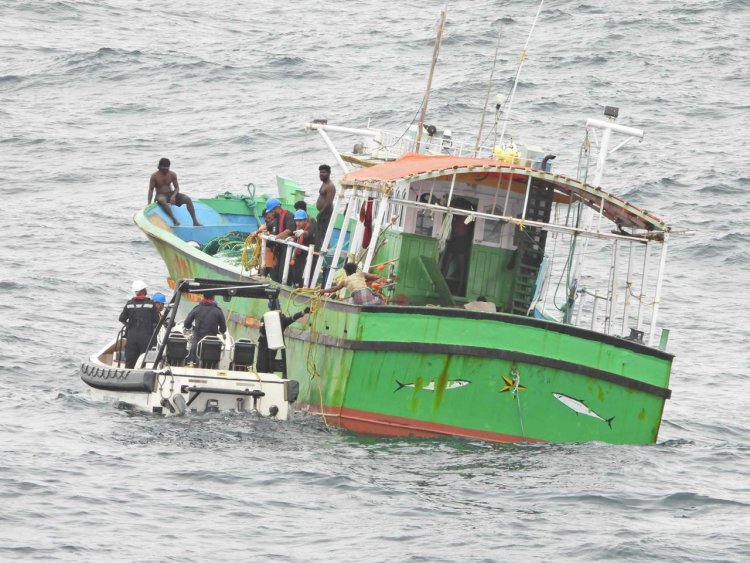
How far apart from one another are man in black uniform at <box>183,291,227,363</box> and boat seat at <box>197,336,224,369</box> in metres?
0.28

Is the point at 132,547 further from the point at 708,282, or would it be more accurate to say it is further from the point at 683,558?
the point at 708,282

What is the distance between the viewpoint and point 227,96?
1822 inches

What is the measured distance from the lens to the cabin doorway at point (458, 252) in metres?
19.4

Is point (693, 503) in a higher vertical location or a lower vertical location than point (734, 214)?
lower

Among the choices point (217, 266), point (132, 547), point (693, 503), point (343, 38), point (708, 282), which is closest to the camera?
point (132, 547)

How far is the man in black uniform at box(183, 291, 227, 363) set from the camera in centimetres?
1848

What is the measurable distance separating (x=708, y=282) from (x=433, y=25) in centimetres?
2800

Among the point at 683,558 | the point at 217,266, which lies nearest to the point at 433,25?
the point at 217,266

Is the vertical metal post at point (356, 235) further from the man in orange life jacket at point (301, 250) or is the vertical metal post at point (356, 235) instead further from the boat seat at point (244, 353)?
the boat seat at point (244, 353)

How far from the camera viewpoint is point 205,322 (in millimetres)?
18500

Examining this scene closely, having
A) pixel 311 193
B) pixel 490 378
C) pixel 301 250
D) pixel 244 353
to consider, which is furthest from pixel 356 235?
pixel 311 193

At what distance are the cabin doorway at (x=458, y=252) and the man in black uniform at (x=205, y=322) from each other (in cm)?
310

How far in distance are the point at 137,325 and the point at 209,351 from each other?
155cm

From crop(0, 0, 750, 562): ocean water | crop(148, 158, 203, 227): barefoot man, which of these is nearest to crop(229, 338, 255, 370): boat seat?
crop(0, 0, 750, 562): ocean water
